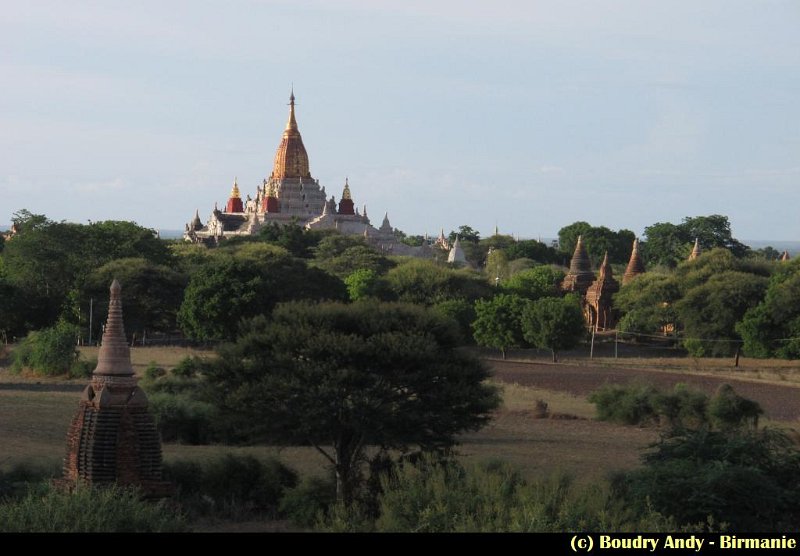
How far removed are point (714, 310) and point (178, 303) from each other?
20618mm

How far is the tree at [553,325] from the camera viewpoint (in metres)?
55.1

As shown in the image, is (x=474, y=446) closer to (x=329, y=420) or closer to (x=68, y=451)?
(x=329, y=420)

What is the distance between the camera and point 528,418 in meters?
36.3

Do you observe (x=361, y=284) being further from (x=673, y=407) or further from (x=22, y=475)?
(x=22, y=475)

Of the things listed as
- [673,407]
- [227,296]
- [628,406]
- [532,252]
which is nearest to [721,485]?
[673,407]

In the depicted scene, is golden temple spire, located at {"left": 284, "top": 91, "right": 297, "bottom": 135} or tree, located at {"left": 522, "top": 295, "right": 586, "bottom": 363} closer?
tree, located at {"left": 522, "top": 295, "right": 586, "bottom": 363}

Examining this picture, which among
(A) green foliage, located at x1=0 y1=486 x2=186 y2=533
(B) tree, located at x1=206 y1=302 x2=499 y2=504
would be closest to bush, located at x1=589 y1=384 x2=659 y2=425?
(B) tree, located at x1=206 y1=302 x2=499 y2=504

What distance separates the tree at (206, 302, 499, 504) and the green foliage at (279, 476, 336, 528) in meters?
0.35

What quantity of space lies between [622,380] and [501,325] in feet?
34.7

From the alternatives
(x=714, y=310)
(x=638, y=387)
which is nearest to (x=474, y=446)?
(x=638, y=387)

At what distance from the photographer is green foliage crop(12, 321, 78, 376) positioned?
4341 centimetres

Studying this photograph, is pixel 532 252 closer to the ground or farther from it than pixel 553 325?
farther from it

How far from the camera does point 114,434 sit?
779 inches

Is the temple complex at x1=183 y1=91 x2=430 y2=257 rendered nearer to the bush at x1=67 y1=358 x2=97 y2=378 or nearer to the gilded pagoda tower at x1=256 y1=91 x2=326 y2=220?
the gilded pagoda tower at x1=256 y1=91 x2=326 y2=220
